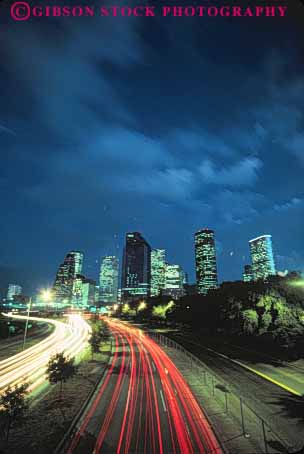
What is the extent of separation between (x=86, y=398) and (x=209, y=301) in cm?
4737

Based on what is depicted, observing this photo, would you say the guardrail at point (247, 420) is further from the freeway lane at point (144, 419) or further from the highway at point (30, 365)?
the highway at point (30, 365)

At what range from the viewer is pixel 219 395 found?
23734 millimetres

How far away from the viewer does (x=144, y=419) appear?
61.5 feet

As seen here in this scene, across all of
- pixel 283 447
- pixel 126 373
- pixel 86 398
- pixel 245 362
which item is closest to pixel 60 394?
pixel 86 398

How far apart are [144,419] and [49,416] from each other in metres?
7.76

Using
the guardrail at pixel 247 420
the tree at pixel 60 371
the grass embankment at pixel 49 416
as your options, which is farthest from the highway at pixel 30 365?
the guardrail at pixel 247 420

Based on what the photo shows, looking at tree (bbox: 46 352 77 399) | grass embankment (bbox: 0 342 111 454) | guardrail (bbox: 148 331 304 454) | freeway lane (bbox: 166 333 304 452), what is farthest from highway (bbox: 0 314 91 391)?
freeway lane (bbox: 166 333 304 452)

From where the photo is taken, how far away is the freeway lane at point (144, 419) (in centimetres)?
1540

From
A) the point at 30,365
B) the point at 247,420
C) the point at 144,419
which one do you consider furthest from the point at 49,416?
the point at 30,365

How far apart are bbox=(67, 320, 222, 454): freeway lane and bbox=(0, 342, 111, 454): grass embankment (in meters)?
1.30

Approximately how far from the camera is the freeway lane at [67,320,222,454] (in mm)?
15398

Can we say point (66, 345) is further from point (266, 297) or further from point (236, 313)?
point (266, 297)

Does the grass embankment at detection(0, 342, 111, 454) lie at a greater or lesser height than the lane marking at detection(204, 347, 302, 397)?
lesser

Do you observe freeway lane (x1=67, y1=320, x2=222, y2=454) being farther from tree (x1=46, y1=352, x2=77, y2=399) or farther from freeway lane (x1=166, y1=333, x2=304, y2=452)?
freeway lane (x1=166, y1=333, x2=304, y2=452)
